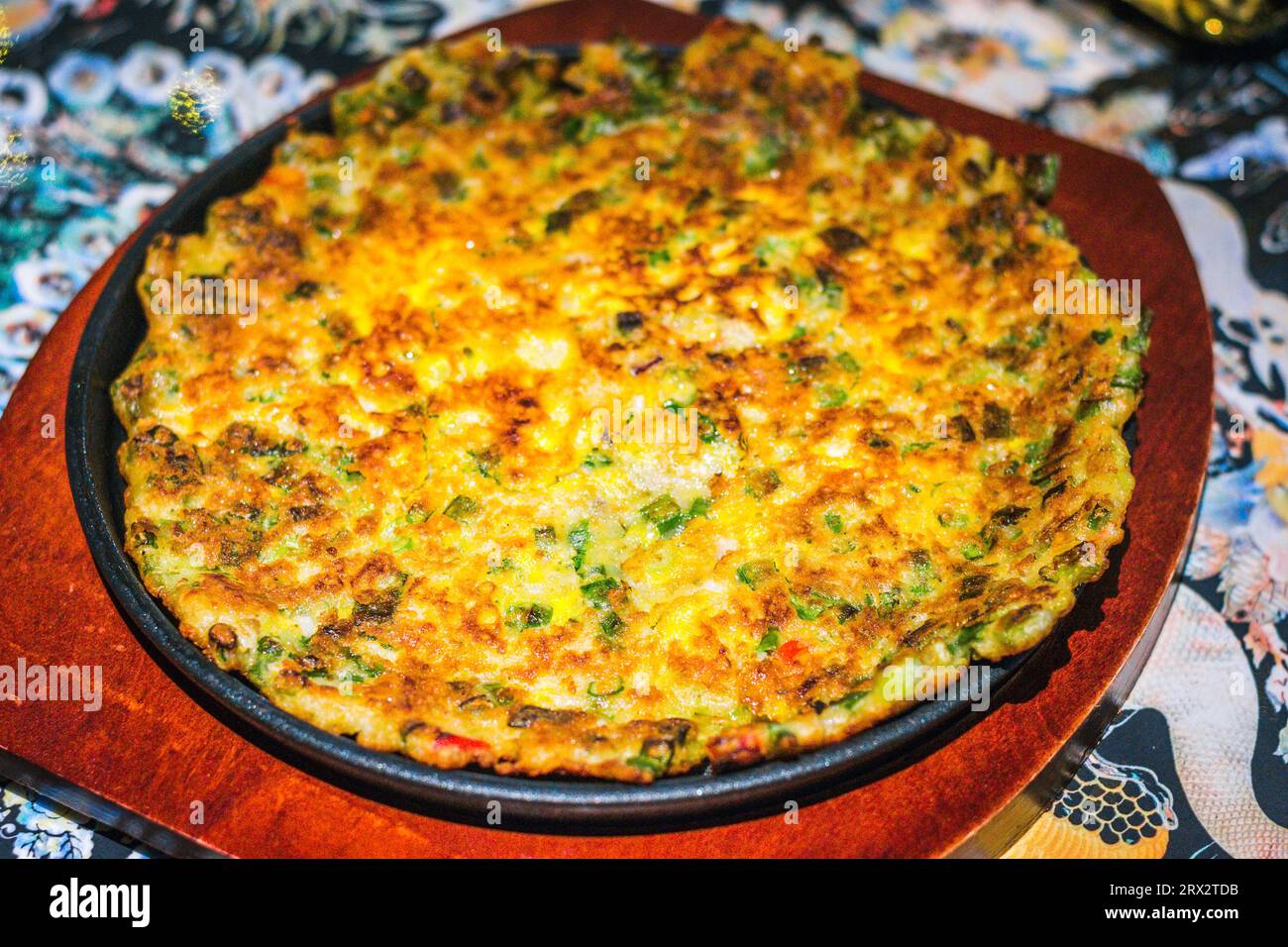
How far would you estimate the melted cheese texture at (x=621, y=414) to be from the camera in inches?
119

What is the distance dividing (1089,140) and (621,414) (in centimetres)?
294

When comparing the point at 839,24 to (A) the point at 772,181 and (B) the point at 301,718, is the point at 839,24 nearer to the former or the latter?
(A) the point at 772,181

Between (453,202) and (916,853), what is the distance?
2425mm

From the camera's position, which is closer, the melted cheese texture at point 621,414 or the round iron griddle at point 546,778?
the round iron griddle at point 546,778

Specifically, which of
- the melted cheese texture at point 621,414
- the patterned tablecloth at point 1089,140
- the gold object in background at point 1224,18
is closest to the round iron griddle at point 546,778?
the melted cheese texture at point 621,414

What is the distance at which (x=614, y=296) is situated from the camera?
3.81 meters

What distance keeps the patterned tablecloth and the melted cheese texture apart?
776mm

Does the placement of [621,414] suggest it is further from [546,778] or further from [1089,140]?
[1089,140]

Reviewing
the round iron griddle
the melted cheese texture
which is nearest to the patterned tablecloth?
the round iron griddle

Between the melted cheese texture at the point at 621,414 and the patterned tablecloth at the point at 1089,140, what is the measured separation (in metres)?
0.78

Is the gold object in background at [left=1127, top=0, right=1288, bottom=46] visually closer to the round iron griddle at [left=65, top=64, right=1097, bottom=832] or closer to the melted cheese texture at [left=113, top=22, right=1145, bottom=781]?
the melted cheese texture at [left=113, top=22, right=1145, bottom=781]

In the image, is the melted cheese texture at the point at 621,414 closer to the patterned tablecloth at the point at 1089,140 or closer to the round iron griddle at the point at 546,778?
the round iron griddle at the point at 546,778

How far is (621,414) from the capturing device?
3535 millimetres

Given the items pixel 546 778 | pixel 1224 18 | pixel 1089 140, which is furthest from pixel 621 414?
pixel 1224 18
